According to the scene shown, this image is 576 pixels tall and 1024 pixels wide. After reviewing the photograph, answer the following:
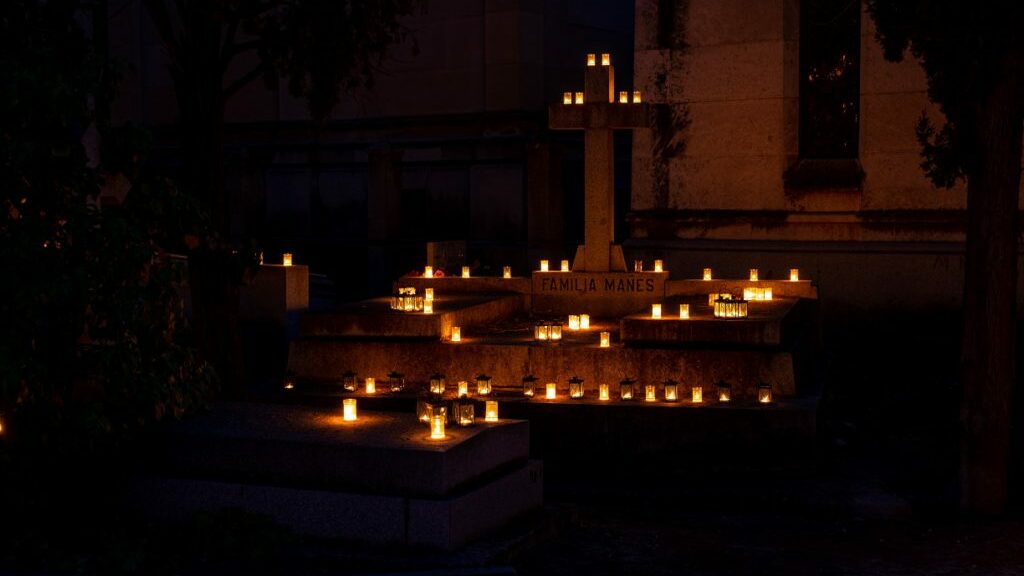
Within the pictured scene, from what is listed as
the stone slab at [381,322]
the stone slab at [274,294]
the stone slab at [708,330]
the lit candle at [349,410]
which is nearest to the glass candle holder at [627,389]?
the stone slab at [708,330]

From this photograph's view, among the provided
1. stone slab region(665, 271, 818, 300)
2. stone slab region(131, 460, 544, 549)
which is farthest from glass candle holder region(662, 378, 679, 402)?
stone slab region(665, 271, 818, 300)

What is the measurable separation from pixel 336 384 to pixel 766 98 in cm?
812

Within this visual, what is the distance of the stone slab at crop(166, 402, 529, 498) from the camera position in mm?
8547

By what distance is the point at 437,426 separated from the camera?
894 cm

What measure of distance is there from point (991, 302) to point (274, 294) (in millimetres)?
8353

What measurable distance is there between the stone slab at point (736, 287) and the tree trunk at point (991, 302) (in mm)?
4911

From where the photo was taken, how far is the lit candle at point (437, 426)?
29.3 ft

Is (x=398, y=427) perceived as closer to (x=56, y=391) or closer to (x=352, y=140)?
(x=56, y=391)

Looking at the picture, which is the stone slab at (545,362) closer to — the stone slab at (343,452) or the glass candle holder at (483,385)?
the glass candle holder at (483,385)

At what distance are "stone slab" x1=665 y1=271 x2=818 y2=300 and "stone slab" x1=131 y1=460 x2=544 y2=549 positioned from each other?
6952mm

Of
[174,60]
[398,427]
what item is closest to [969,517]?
[398,427]

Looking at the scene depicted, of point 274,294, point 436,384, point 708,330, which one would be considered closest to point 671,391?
point 708,330

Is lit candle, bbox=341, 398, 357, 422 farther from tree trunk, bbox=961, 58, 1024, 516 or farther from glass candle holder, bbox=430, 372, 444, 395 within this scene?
tree trunk, bbox=961, 58, 1024, 516

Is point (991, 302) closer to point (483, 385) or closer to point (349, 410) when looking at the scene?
A: point (483, 385)
